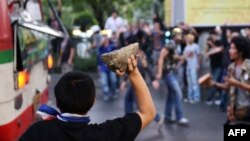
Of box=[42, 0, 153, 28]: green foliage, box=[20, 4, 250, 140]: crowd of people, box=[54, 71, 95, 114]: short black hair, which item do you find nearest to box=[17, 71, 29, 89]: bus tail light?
box=[20, 4, 250, 140]: crowd of people

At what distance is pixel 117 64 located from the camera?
9.64 feet

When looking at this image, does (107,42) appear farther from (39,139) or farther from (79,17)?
(79,17)

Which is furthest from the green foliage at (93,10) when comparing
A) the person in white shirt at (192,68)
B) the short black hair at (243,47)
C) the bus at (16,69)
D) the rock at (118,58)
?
the rock at (118,58)

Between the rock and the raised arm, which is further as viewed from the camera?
the raised arm

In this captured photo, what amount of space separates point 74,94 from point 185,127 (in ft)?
23.4

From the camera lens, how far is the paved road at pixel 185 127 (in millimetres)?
9109

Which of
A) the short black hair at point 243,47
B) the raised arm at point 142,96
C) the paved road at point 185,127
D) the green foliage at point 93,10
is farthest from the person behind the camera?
the green foliage at point 93,10

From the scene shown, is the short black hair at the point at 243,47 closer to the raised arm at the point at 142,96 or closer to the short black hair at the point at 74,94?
the raised arm at the point at 142,96

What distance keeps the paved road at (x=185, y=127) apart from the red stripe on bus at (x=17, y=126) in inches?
59.7

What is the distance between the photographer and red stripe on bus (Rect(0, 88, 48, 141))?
16.3 feet

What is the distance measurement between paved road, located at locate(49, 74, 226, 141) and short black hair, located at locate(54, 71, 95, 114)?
15.0 ft

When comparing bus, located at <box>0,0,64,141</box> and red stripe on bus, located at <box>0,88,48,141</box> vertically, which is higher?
bus, located at <box>0,0,64,141</box>

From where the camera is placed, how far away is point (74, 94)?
9.78ft

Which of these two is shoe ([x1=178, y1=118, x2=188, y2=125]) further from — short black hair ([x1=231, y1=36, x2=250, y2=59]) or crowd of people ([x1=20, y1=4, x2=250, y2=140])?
short black hair ([x1=231, y1=36, x2=250, y2=59])
